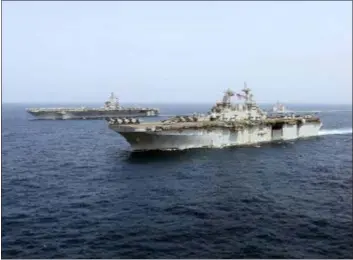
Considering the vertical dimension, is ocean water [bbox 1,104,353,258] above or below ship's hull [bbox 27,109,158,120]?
below

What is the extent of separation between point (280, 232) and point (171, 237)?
6.74 meters

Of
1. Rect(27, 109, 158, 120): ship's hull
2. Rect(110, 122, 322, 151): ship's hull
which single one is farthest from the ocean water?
Rect(27, 109, 158, 120): ship's hull

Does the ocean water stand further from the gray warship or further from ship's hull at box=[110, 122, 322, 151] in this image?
the gray warship

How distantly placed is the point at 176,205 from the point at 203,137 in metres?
26.8

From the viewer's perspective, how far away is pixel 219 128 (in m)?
57.3

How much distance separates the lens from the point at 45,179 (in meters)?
37.7

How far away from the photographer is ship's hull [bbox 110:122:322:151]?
50.0 m

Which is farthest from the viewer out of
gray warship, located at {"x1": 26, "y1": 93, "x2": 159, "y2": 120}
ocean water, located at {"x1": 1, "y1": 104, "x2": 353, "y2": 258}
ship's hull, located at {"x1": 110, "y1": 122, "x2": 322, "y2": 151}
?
gray warship, located at {"x1": 26, "y1": 93, "x2": 159, "y2": 120}

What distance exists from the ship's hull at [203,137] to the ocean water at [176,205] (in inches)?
83.4

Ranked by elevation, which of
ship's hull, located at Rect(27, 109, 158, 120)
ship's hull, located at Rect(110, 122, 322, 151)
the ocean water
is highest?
ship's hull, located at Rect(27, 109, 158, 120)

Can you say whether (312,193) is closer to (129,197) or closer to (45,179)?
(129,197)

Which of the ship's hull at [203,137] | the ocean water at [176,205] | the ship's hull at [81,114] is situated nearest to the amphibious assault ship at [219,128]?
the ship's hull at [203,137]

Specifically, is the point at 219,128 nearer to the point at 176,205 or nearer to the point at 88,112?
the point at 176,205

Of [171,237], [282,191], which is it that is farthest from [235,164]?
[171,237]
